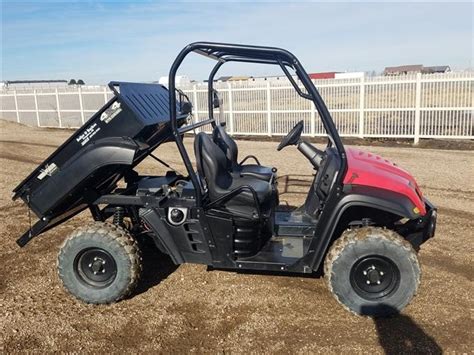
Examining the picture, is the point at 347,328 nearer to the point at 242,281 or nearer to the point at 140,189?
the point at 242,281

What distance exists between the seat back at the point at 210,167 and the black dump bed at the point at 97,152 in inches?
13.7

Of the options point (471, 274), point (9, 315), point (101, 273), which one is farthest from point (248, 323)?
point (471, 274)

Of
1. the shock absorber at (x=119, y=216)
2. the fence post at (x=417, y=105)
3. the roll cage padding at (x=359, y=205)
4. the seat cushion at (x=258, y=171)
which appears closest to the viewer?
the roll cage padding at (x=359, y=205)

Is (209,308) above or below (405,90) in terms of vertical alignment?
below

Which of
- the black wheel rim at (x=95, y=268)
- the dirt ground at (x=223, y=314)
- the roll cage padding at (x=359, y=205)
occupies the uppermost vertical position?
the roll cage padding at (x=359, y=205)

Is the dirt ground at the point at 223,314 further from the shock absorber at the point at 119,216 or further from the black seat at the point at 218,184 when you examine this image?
the black seat at the point at 218,184

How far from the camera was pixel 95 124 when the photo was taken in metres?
3.60

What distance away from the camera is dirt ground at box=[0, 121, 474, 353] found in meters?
3.28

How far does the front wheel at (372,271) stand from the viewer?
135 inches

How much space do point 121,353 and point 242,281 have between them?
1403 millimetres

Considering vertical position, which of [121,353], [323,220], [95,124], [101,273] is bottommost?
[121,353]

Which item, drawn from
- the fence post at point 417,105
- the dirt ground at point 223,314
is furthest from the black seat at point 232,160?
the fence post at point 417,105

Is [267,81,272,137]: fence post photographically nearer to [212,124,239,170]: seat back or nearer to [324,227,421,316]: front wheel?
[212,124,239,170]: seat back

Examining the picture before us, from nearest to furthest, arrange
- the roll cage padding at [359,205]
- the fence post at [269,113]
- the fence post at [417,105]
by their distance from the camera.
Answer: the roll cage padding at [359,205] → the fence post at [417,105] → the fence post at [269,113]
